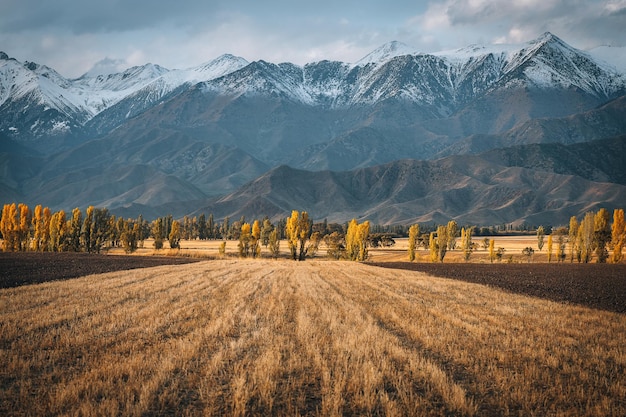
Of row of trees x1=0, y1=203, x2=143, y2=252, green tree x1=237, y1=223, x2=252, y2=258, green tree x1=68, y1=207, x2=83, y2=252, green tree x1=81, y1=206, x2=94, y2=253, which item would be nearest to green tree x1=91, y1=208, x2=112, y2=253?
row of trees x1=0, y1=203, x2=143, y2=252

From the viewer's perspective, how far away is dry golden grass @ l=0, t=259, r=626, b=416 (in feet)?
31.7

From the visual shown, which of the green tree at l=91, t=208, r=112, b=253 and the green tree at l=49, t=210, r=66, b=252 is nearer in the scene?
the green tree at l=49, t=210, r=66, b=252

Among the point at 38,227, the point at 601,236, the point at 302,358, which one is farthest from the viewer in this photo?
the point at 38,227

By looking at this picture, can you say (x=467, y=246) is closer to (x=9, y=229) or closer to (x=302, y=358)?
(x=9, y=229)

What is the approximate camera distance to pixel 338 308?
21.7 m

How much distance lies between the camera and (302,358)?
12781 millimetres

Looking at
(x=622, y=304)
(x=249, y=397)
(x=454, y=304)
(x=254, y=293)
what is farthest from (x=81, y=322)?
(x=622, y=304)

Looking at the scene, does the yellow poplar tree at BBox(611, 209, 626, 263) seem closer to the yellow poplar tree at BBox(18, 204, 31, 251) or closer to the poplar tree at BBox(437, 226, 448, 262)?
the poplar tree at BBox(437, 226, 448, 262)

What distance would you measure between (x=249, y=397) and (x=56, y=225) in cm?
9446

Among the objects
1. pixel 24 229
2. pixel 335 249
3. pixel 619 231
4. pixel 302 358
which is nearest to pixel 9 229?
pixel 24 229

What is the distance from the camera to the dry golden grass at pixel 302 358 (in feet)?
31.7

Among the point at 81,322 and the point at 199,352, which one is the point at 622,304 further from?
the point at 81,322

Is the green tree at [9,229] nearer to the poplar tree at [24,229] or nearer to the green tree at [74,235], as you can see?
the poplar tree at [24,229]

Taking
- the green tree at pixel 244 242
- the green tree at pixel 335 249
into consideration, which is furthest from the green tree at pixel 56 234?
the green tree at pixel 335 249
